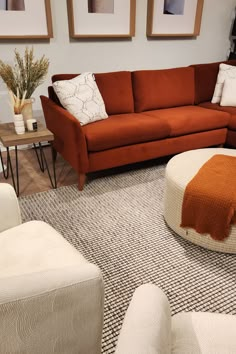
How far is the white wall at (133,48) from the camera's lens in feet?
9.99

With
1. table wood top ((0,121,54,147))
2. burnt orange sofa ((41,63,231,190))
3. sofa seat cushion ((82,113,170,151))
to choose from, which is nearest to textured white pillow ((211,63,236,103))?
burnt orange sofa ((41,63,231,190))

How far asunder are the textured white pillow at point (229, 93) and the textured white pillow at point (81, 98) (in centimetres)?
148

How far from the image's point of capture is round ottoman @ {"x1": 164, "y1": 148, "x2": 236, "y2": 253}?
1.71 m

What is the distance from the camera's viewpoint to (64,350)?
83 cm

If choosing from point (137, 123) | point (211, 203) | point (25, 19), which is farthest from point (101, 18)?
point (211, 203)

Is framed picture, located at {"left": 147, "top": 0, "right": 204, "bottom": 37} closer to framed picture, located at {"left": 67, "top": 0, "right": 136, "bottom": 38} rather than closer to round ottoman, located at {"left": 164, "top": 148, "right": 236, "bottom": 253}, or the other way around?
framed picture, located at {"left": 67, "top": 0, "right": 136, "bottom": 38}

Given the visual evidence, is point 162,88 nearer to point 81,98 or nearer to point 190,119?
point 190,119

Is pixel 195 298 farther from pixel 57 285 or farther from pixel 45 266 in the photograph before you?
pixel 57 285

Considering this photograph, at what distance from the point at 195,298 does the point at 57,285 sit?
3.11ft

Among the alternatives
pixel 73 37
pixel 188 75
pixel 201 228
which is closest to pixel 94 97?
pixel 73 37

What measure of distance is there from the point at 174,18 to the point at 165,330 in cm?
379

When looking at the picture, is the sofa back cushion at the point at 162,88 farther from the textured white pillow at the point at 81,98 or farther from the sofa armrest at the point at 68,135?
the sofa armrest at the point at 68,135

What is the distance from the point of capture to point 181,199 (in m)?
1.76

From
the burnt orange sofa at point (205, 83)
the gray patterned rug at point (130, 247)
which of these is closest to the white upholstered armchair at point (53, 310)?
the gray patterned rug at point (130, 247)
